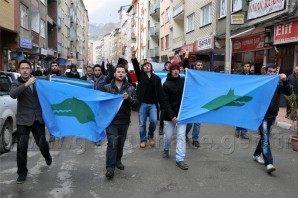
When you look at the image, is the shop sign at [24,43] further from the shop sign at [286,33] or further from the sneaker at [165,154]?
the sneaker at [165,154]

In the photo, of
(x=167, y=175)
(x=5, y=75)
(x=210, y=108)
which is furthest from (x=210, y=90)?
(x=5, y=75)

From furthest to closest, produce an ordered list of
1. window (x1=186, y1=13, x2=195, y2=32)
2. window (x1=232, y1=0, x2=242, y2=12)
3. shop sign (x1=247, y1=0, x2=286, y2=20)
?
window (x1=186, y1=13, x2=195, y2=32) → window (x1=232, y1=0, x2=242, y2=12) → shop sign (x1=247, y1=0, x2=286, y2=20)

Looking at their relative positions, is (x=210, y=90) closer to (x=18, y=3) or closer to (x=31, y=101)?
(x=31, y=101)

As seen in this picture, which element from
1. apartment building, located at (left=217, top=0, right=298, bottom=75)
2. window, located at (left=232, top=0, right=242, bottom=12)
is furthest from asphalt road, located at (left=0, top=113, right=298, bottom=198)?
window, located at (left=232, top=0, right=242, bottom=12)

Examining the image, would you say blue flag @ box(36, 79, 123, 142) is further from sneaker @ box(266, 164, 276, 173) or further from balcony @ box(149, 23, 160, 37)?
balcony @ box(149, 23, 160, 37)

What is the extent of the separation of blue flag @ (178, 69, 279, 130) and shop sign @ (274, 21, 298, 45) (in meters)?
7.93

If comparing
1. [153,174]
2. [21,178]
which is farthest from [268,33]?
[21,178]

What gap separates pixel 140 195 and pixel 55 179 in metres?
1.49

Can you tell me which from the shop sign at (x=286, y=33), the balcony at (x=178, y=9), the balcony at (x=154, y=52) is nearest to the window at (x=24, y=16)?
the balcony at (x=178, y=9)

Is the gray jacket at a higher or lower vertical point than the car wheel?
higher

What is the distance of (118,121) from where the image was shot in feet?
18.7

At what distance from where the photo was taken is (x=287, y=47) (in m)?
15.5

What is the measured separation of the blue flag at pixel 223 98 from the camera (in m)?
6.34

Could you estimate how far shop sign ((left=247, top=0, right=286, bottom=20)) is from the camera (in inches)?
567
